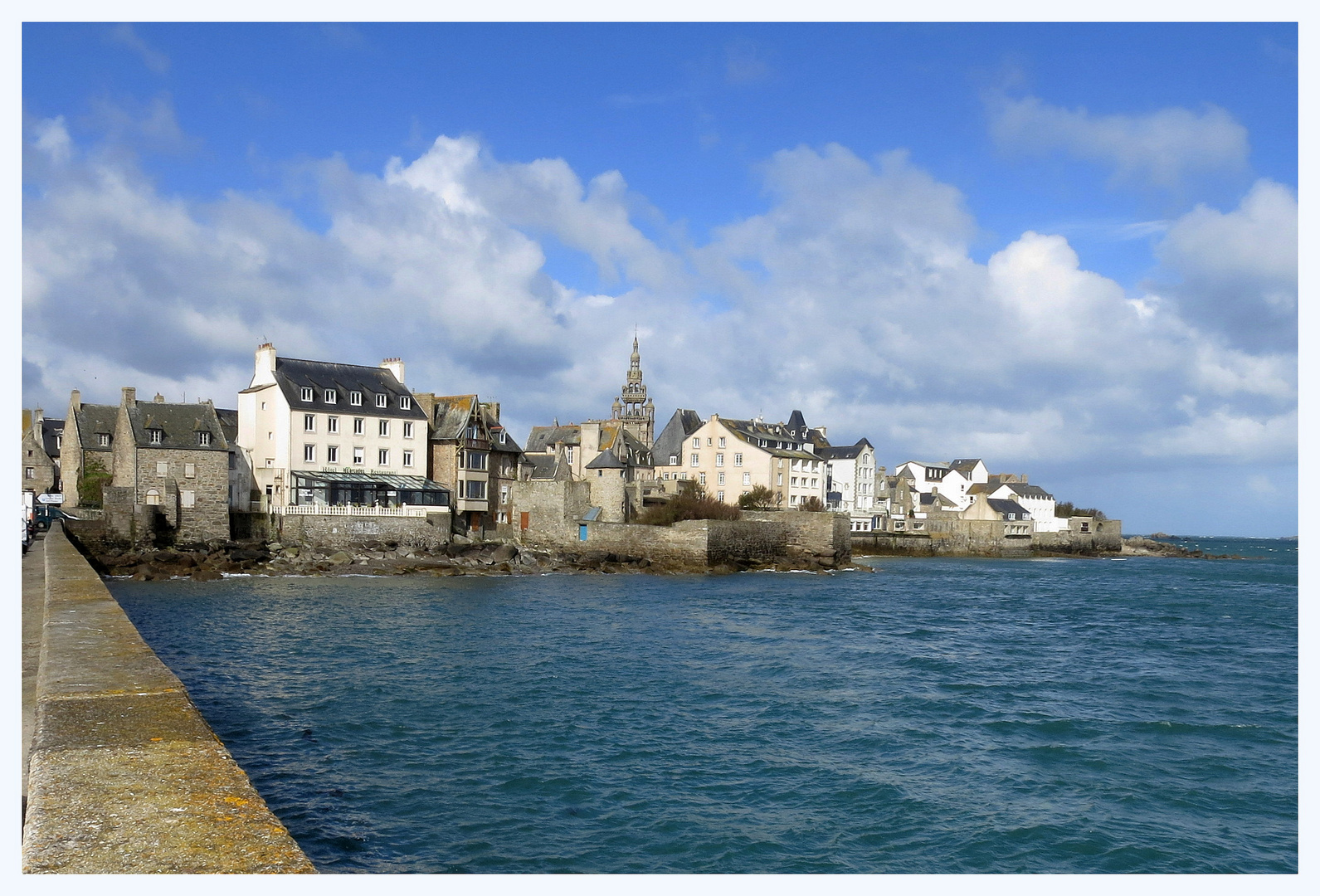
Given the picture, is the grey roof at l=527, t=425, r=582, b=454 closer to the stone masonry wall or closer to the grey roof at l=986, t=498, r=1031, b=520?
the stone masonry wall

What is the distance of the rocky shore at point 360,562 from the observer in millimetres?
45000

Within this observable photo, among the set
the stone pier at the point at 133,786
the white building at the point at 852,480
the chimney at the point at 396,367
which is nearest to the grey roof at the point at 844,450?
the white building at the point at 852,480

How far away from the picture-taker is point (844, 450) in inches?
4161

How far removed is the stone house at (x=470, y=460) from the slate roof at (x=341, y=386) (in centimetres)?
174

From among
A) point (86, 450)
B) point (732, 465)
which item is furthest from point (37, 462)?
point (732, 465)

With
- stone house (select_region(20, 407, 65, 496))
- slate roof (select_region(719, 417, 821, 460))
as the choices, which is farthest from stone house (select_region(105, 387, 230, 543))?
slate roof (select_region(719, 417, 821, 460))

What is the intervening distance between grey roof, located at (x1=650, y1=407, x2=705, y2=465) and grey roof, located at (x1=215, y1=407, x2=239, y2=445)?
129 ft

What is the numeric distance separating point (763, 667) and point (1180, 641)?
59.8 feet

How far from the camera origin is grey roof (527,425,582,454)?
88188mm

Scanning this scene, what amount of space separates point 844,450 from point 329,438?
6318 cm

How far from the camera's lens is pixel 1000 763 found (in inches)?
648

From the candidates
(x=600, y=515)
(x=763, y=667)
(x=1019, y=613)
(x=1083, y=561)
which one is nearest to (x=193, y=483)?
(x=600, y=515)

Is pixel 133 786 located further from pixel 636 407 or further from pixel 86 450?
pixel 636 407

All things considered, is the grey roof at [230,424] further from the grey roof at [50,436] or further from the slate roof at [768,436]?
the slate roof at [768,436]
